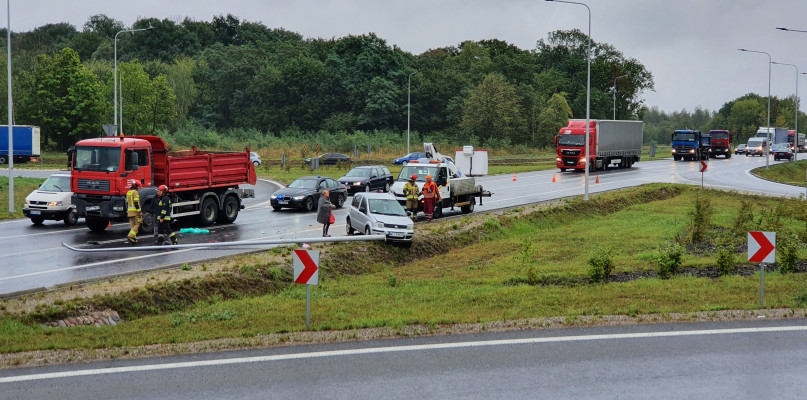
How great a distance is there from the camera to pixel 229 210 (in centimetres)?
3002

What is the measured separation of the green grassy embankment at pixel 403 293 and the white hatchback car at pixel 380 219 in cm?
49

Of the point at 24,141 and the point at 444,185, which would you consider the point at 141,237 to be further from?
the point at 24,141

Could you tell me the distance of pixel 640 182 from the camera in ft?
172

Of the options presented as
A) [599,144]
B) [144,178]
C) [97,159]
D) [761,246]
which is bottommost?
[761,246]

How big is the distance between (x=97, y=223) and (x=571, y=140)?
41.2m

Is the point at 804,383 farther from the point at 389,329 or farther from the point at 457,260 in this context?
the point at 457,260

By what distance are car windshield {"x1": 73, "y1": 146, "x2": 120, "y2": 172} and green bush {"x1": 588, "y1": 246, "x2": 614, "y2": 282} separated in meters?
15.5

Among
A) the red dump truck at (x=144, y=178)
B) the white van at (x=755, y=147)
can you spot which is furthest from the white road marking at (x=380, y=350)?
the white van at (x=755, y=147)

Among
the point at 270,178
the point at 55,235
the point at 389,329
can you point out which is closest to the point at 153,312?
the point at 389,329

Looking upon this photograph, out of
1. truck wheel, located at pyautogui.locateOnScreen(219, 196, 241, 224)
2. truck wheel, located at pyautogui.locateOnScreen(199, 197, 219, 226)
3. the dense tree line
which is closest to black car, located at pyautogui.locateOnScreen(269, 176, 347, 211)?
truck wheel, located at pyautogui.locateOnScreen(219, 196, 241, 224)

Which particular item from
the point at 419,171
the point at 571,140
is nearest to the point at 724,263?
the point at 419,171

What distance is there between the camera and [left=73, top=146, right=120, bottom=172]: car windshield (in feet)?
86.2

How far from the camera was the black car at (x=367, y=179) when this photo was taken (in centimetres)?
4228

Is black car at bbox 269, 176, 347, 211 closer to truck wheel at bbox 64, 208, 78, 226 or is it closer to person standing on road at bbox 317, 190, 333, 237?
truck wheel at bbox 64, 208, 78, 226
